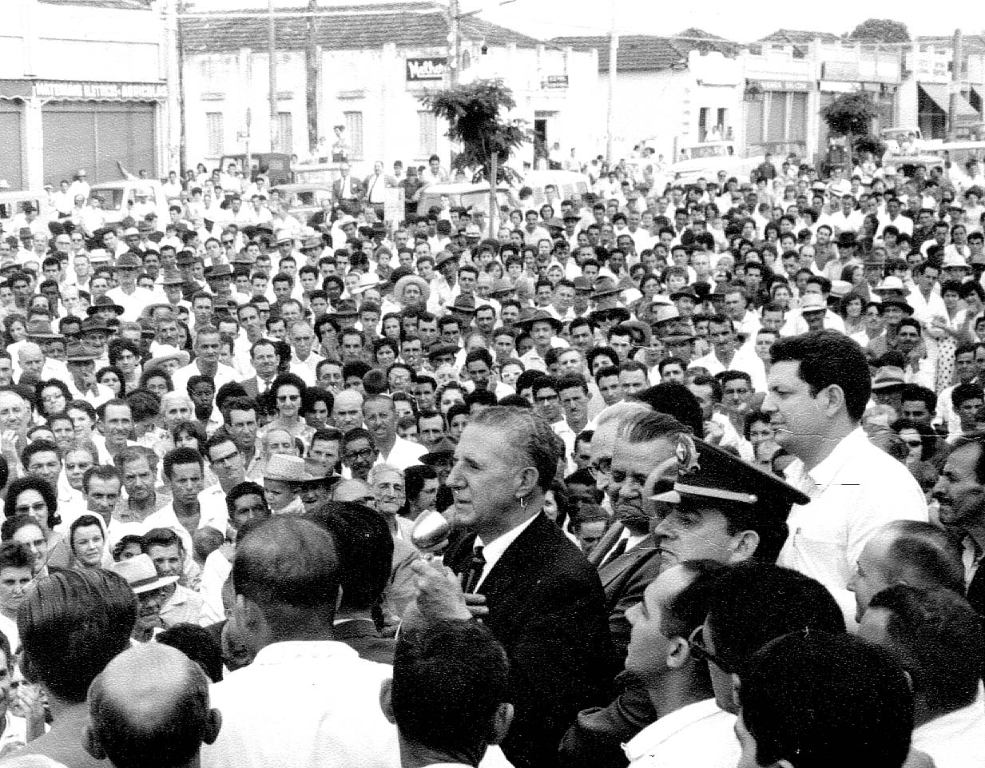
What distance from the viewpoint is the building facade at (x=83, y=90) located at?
29.5 metres

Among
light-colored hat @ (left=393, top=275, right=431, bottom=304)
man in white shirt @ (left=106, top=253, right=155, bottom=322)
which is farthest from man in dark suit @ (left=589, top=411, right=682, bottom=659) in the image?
man in white shirt @ (left=106, top=253, right=155, bottom=322)

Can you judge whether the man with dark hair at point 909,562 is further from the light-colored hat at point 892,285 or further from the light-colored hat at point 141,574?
the light-colored hat at point 892,285

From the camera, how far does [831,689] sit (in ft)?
7.16

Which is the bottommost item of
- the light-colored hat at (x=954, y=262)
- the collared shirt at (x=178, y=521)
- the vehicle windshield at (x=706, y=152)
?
the collared shirt at (x=178, y=521)

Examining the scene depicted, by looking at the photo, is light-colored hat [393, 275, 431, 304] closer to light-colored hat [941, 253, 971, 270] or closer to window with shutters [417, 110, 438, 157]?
light-colored hat [941, 253, 971, 270]

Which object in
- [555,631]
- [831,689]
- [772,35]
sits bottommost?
[555,631]

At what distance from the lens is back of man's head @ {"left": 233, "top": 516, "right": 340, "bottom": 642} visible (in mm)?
2977

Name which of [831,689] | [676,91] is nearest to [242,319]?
[831,689]

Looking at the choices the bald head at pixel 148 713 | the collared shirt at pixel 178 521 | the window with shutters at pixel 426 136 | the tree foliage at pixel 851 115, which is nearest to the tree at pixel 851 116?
the tree foliage at pixel 851 115

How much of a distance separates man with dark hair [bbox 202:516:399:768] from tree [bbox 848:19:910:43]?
70040 mm

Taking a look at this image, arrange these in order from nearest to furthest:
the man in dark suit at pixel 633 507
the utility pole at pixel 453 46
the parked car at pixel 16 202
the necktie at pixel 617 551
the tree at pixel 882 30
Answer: the man in dark suit at pixel 633 507 → the necktie at pixel 617 551 → the parked car at pixel 16 202 → the utility pole at pixel 453 46 → the tree at pixel 882 30

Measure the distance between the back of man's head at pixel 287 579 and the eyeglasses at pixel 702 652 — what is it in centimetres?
74

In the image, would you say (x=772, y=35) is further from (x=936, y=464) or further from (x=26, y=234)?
(x=936, y=464)

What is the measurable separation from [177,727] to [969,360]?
24.6ft
